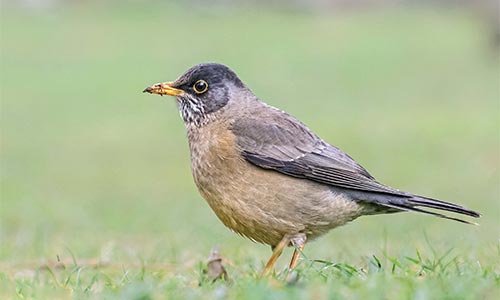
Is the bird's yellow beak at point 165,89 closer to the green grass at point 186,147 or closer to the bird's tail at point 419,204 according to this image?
the green grass at point 186,147

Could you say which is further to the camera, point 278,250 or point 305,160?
point 305,160

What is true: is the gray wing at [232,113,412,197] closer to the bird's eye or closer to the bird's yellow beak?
the bird's eye

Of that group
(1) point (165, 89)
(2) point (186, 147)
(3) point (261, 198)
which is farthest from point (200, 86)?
(2) point (186, 147)

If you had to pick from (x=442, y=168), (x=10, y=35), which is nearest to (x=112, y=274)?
(x=442, y=168)

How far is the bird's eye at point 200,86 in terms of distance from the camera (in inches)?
297

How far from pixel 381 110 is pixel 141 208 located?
31.0ft

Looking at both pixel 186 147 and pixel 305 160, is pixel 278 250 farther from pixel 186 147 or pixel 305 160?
pixel 186 147

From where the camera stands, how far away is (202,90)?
7.55 meters

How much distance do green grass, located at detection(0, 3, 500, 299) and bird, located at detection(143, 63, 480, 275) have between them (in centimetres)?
35

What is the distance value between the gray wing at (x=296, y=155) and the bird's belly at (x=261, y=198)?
7cm

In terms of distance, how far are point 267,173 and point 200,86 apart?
93 cm

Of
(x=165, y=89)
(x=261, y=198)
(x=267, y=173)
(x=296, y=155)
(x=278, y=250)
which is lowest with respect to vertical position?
(x=278, y=250)

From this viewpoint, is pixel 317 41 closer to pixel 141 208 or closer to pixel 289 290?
pixel 141 208

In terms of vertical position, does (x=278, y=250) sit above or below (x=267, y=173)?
below
